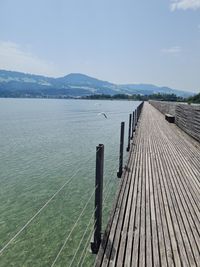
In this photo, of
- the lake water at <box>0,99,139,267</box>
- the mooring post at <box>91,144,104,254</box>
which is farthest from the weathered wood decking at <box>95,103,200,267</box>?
the lake water at <box>0,99,139,267</box>

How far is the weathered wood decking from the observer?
11.5 ft

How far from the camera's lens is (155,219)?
4625mm

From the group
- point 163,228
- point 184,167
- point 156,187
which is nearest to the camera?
point 163,228

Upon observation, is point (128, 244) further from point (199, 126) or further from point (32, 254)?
point (199, 126)

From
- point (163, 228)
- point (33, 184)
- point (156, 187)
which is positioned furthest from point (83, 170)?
point (163, 228)

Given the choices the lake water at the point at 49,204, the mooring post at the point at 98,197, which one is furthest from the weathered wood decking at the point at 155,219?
the lake water at the point at 49,204

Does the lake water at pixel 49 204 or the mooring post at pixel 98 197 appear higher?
the mooring post at pixel 98 197

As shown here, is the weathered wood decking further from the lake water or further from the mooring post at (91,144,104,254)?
the lake water

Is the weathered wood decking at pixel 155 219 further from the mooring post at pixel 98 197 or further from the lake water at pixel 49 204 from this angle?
the lake water at pixel 49 204

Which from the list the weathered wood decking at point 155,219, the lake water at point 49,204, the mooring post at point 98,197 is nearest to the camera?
the weathered wood decking at point 155,219

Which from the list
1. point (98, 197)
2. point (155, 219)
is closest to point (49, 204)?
point (155, 219)

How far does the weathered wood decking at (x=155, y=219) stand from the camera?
3.52 meters

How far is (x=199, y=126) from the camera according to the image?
43.7 ft

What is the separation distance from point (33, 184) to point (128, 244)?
7.47 meters
